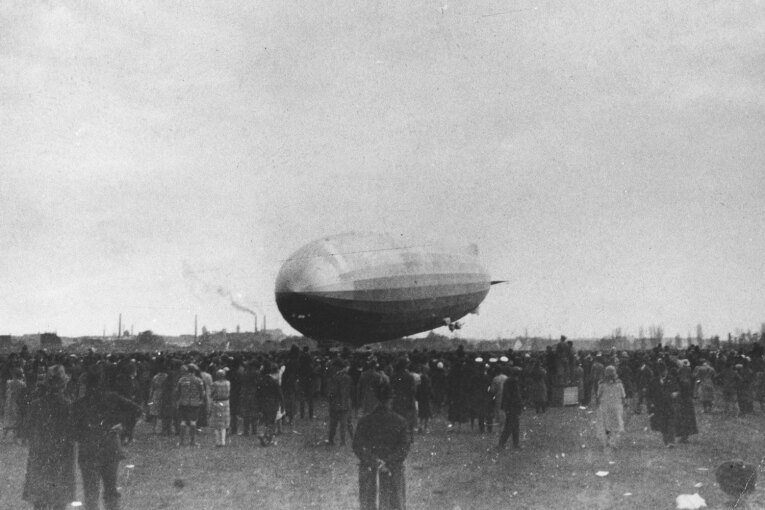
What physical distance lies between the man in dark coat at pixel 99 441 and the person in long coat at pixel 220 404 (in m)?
5.87

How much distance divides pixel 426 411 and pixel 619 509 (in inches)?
336

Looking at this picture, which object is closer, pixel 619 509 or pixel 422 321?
pixel 619 509

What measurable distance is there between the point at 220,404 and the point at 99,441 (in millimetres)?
6398

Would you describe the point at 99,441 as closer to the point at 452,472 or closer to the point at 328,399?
the point at 452,472

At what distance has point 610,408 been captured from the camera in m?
13.7

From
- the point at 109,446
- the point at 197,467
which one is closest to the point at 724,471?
the point at 109,446

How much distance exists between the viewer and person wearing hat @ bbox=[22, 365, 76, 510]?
8016 mm

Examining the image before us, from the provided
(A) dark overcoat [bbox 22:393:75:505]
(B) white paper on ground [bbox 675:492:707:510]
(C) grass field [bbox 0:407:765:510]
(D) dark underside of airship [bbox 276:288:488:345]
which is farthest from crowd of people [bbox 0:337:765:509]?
(D) dark underside of airship [bbox 276:288:488:345]

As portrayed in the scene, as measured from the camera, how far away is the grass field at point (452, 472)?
31.0ft

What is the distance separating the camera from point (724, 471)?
710 centimetres

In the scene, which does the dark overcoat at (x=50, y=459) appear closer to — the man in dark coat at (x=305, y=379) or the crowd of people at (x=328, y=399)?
the crowd of people at (x=328, y=399)

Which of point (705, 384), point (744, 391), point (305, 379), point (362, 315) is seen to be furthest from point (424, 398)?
point (362, 315)

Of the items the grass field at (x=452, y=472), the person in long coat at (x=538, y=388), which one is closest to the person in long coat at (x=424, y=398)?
the grass field at (x=452, y=472)

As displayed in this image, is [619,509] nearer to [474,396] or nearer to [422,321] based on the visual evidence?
[474,396]
